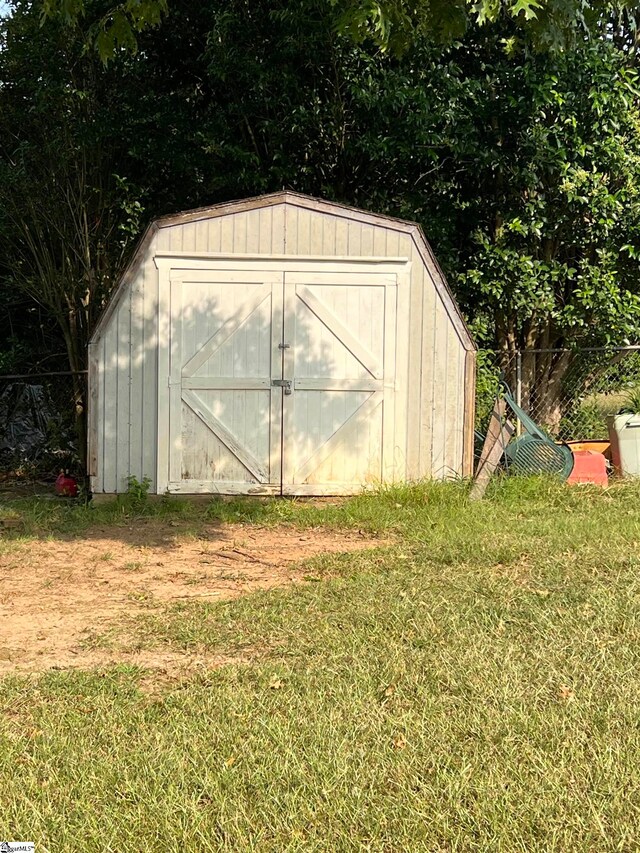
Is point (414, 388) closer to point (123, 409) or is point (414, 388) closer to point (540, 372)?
point (123, 409)

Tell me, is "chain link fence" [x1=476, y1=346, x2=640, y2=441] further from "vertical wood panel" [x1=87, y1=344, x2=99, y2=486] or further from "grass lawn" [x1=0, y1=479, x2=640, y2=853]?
"grass lawn" [x1=0, y1=479, x2=640, y2=853]

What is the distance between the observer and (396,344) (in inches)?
379

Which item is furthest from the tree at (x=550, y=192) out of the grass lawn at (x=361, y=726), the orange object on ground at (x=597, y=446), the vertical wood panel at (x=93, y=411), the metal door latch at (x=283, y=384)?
the grass lawn at (x=361, y=726)

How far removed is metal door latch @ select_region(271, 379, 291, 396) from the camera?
9.52 metres

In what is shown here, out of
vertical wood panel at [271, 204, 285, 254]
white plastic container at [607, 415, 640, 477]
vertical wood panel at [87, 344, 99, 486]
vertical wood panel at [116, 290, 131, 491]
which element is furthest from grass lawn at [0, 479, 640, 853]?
white plastic container at [607, 415, 640, 477]

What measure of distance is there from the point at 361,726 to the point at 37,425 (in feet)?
33.5

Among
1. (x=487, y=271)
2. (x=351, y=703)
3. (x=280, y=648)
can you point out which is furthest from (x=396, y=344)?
(x=351, y=703)

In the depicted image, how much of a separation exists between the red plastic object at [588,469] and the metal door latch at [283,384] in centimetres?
326

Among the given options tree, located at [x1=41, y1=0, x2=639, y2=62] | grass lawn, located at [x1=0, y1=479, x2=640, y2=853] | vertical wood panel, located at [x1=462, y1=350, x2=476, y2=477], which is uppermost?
tree, located at [x1=41, y1=0, x2=639, y2=62]

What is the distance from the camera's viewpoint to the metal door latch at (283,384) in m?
9.52

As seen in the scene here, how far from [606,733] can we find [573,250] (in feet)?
32.2

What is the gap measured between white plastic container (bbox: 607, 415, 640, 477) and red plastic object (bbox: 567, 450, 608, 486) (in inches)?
17.6

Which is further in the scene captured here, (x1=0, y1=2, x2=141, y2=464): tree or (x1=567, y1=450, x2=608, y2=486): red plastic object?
(x1=0, y1=2, x2=141, y2=464): tree

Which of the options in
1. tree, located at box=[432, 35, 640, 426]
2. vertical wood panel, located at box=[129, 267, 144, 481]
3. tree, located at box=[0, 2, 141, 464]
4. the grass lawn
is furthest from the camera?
tree, located at box=[0, 2, 141, 464]
